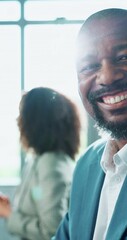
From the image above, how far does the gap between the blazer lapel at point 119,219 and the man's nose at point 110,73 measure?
0.20 metres

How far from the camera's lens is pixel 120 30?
0.70 m

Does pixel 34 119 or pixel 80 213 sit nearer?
pixel 80 213

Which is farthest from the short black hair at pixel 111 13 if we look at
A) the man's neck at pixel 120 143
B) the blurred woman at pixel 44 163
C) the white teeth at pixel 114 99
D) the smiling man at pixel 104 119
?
the blurred woman at pixel 44 163

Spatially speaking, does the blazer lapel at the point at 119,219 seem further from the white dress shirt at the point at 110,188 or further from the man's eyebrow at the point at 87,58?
the man's eyebrow at the point at 87,58

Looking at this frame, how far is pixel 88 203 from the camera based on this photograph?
87 cm

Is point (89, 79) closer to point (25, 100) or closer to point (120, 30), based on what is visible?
point (120, 30)

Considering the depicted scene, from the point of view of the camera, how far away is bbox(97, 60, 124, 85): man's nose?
68cm

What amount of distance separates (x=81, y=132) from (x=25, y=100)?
257 mm

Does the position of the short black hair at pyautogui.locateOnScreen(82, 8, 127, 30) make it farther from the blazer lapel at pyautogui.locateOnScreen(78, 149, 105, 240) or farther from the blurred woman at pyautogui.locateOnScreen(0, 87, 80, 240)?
the blurred woman at pyautogui.locateOnScreen(0, 87, 80, 240)

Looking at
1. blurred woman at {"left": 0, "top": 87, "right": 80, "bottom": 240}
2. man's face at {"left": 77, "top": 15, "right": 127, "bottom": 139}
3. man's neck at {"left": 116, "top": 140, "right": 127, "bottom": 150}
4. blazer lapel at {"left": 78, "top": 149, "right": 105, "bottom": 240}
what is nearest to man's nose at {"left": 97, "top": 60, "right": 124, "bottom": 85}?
man's face at {"left": 77, "top": 15, "right": 127, "bottom": 139}

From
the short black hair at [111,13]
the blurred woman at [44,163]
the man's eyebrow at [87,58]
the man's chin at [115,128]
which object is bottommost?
the blurred woman at [44,163]

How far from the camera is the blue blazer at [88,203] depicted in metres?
0.75

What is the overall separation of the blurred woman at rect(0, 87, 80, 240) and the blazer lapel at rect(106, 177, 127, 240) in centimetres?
68

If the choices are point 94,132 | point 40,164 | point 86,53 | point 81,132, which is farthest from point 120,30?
point 94,132
